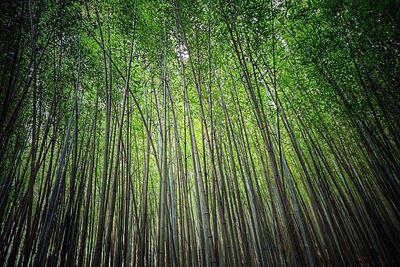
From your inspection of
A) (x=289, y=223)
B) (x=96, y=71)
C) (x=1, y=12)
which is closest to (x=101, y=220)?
(x=289, y=223)

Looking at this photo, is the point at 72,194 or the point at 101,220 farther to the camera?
the point at 72,194

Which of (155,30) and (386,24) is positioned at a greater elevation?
(155,30)

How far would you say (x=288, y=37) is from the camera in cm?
385

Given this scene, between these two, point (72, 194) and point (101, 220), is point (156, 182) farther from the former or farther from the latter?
point (101, 220)

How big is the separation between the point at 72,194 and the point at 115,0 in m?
2.59

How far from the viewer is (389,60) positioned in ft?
9.18

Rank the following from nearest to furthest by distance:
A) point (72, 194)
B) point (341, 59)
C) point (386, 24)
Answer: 1. point (72, 194)
2. point (386, 24)
3. point (341, 59)

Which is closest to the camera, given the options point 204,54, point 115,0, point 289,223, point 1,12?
point 289,223

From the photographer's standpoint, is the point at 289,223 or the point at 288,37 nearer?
the point at 289,223

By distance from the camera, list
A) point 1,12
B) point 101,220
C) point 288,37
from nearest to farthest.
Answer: point 101,220, point 1,12, point 288,37

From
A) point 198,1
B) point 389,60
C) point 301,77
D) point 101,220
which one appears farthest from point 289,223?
point 198,1

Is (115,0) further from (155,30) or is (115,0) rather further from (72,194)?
(72,194)

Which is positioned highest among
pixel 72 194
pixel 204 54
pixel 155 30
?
pixel 155 30

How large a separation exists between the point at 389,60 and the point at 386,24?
45cm
